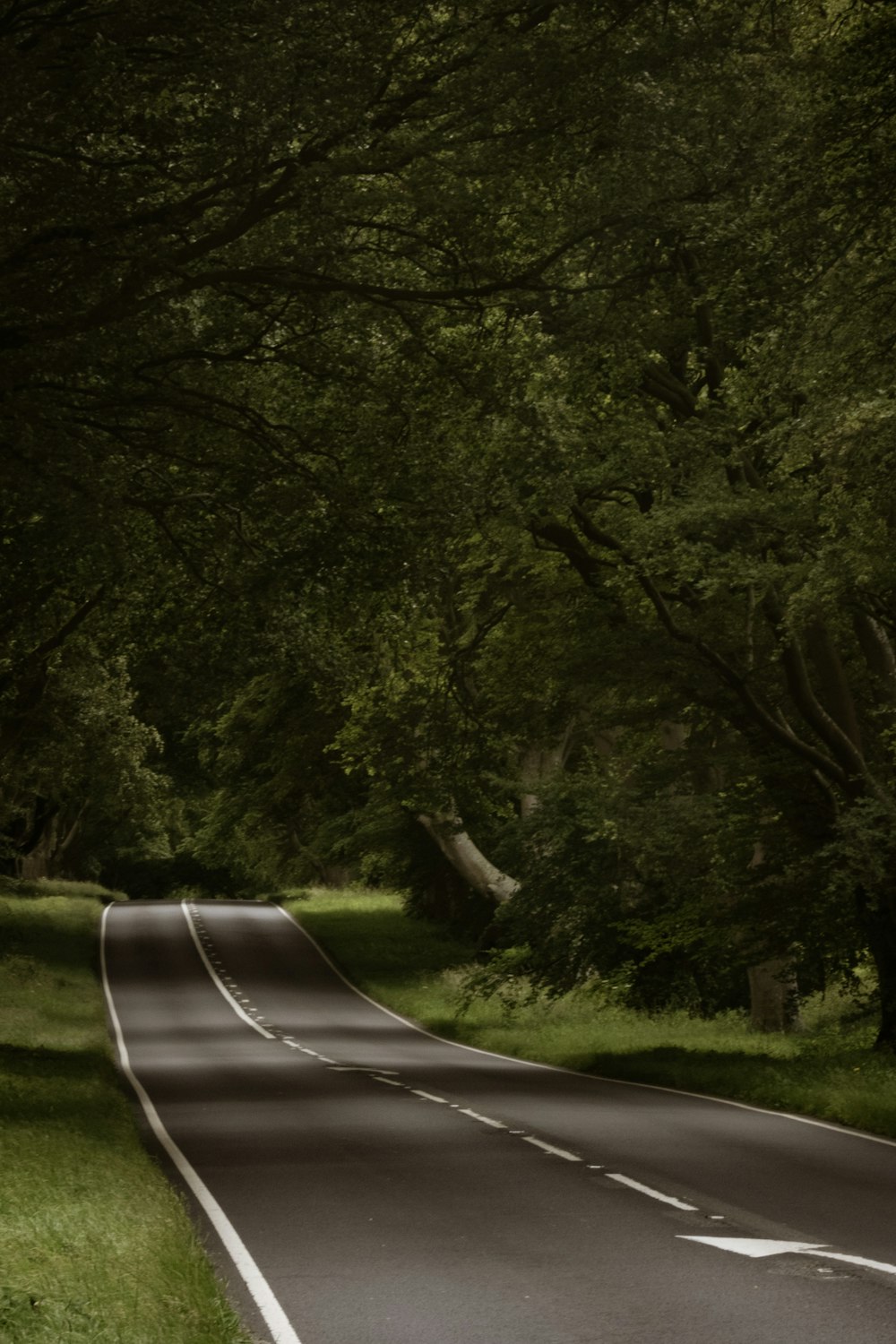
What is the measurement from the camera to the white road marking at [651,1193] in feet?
38.5

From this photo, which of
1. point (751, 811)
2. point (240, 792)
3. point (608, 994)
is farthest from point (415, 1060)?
point (240, 792)

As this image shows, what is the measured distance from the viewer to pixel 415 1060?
2816 cm

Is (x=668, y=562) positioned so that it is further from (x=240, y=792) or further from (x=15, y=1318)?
(x=240, y=792)

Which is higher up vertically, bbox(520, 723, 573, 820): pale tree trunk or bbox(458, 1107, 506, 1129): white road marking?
bbox(520, 723, 573, 820): pale tree trunk

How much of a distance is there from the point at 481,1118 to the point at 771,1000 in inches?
554

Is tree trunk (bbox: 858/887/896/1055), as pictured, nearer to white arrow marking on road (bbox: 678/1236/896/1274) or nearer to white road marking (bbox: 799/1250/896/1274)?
white arrow marking on road (bbox: 678/1236/896/1274)

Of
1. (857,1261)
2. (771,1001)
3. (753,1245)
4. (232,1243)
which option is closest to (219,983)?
(771,1001)

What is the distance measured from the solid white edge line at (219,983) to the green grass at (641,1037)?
3772 mm

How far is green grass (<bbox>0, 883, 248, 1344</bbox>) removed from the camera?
24.0 feet

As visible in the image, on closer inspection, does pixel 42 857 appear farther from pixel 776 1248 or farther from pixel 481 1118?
pixel 776 1248

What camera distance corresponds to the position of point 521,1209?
38.4 ft

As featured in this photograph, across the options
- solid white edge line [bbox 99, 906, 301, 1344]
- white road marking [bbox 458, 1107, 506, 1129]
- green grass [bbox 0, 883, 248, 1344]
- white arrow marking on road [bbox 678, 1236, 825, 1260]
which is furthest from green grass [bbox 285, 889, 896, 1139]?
green grass [bbox 0, 883, 248, 1344]

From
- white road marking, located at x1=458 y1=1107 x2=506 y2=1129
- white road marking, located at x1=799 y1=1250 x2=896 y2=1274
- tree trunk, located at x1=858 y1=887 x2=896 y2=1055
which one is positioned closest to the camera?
white road marking, located at x1=799 y1=1250 x2=896 y2=1274

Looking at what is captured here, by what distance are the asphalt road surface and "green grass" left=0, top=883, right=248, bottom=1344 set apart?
0.35m
